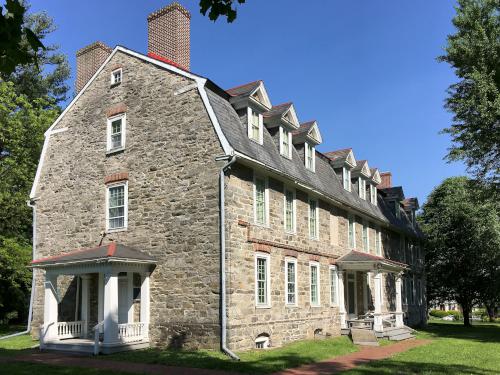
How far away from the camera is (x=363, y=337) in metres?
19.7

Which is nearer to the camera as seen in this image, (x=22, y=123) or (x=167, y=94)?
(x=167, y=94)

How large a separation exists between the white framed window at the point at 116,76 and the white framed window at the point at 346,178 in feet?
38.8

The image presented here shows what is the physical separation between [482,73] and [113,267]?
15.7m

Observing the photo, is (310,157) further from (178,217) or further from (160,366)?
(160,366)

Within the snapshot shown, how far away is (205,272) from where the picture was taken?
1513 cm

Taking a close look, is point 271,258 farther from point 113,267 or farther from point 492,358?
point 492,358

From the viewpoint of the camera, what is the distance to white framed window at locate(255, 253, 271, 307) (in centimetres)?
1645

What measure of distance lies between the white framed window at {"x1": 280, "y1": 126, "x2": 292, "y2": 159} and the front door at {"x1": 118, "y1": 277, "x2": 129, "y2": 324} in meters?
7.24

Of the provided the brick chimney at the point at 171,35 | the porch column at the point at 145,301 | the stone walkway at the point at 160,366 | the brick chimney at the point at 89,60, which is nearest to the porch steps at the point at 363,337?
the stone walkway at the point at 160,366

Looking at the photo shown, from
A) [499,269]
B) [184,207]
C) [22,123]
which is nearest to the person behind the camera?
[184,207]

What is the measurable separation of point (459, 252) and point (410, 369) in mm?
25710

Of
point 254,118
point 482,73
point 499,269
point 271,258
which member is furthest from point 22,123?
point 499,269

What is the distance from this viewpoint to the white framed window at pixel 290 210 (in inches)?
739

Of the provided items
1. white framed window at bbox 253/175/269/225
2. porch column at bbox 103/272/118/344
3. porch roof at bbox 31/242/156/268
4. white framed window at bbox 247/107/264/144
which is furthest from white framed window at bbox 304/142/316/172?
porch column at bbox 103/272/118/344
